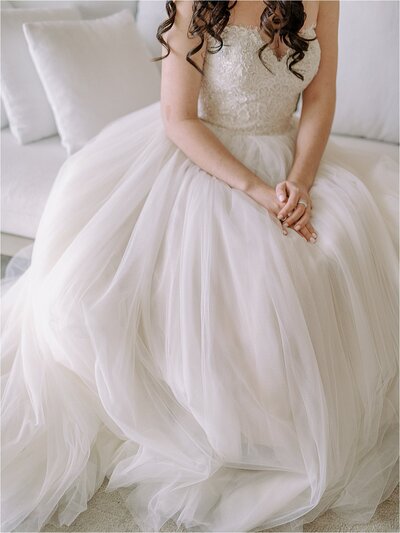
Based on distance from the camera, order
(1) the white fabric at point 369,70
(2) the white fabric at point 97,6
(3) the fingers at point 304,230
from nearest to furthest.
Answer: (3) the fingers at point 304,230, (1) the white fabric at point 369,70, (2) the white fabric at point 97,6

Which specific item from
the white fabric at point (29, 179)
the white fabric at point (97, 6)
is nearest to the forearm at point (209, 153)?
the white fabric at point (29, 179)

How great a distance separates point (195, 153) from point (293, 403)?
0.67m

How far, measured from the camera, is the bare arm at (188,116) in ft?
5.04

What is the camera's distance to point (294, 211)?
4.83 feet

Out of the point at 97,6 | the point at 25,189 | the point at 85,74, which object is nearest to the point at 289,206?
the point at 25,189

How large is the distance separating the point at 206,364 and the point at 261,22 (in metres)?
0.87

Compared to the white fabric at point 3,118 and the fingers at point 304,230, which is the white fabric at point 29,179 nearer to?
the white fabric at point 3,118

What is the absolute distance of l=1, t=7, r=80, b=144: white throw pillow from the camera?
2227 mm

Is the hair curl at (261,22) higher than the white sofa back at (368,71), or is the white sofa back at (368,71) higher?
the hair curl at (261,22)

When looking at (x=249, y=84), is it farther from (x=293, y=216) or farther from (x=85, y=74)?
(x=85, y=74)

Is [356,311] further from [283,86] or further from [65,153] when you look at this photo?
[65,153]

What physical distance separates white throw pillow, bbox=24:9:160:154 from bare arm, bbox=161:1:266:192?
0.64 m

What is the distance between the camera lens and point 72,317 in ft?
4.46

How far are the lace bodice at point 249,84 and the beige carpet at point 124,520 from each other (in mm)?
999
